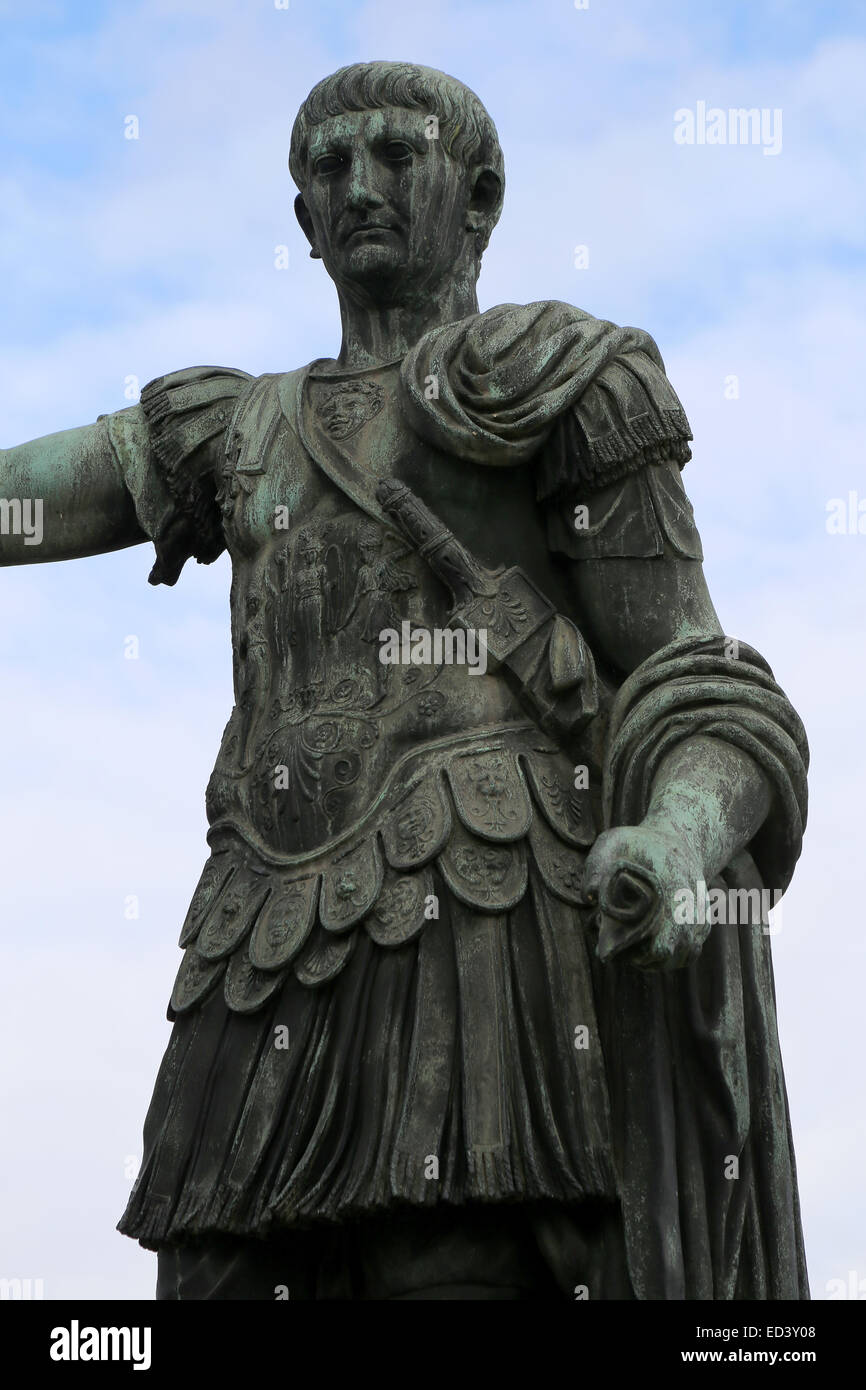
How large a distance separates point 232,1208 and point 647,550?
8.46 feet

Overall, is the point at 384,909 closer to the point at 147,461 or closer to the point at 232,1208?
the point at 232,1208

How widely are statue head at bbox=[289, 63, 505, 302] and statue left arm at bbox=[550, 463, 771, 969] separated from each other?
1089 millimetres

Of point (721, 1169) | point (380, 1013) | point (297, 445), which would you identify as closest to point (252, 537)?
point (297, 445)

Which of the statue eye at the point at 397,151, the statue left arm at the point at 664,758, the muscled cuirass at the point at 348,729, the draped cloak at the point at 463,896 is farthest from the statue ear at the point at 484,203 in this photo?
the statue left arm at the point at 664,758

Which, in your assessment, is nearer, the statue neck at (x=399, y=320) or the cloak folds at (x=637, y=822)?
the cloak folds at (x=637, y=822)

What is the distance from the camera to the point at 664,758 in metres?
9.79

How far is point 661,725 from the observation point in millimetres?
9820

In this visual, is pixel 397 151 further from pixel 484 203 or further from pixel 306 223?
pixel 306 223

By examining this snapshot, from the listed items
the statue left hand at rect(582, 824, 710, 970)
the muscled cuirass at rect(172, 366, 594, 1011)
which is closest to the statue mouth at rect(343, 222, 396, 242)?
the muscled cuirass at rect(172, 366, 594, 1011)

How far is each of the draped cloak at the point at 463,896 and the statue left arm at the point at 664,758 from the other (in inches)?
1.2

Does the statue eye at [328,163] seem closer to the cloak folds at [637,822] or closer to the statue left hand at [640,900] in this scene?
the cloak folds at [637,822]

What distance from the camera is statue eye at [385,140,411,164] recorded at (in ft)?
34.7

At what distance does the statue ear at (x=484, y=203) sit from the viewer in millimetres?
10820
